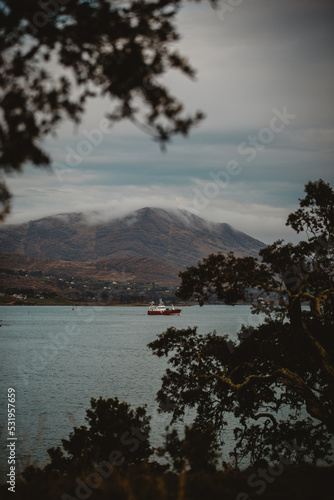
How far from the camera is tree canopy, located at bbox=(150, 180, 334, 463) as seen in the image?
16219mm

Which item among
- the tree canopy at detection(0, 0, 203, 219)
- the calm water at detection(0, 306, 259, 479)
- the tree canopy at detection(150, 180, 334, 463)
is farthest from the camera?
the calm water at detection(0, 306, 259, 479)

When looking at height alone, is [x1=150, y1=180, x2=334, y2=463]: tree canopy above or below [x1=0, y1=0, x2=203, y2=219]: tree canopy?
below

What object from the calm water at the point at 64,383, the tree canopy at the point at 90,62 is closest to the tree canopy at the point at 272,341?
the calm water at the point at 64,383

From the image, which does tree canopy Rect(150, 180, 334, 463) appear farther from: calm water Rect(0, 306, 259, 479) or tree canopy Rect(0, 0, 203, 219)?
tree canopy Rect(0, 0, 203, 219)

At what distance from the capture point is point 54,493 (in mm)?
8477

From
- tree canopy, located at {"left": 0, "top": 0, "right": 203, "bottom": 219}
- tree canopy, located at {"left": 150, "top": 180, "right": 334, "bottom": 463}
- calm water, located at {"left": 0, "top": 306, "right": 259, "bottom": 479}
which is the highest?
tree canopy, located at {"left": 0, "top": 0, "right": 203, "bottom": 219}

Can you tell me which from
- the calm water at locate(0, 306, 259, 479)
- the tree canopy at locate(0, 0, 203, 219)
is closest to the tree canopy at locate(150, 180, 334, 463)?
the calm water at locate(0, 306, 259, 479)

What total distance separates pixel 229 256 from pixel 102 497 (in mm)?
10702

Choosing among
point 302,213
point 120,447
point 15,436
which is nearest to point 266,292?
point 302,213

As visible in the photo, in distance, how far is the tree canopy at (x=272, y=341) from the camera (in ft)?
53.2

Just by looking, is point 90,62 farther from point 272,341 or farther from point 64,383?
point 64,383

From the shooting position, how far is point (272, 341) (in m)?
17.3

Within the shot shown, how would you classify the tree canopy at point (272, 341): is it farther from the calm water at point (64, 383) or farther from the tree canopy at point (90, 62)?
the tree canopy at point (90, 62)

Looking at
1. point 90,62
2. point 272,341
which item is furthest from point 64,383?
point 90,62
